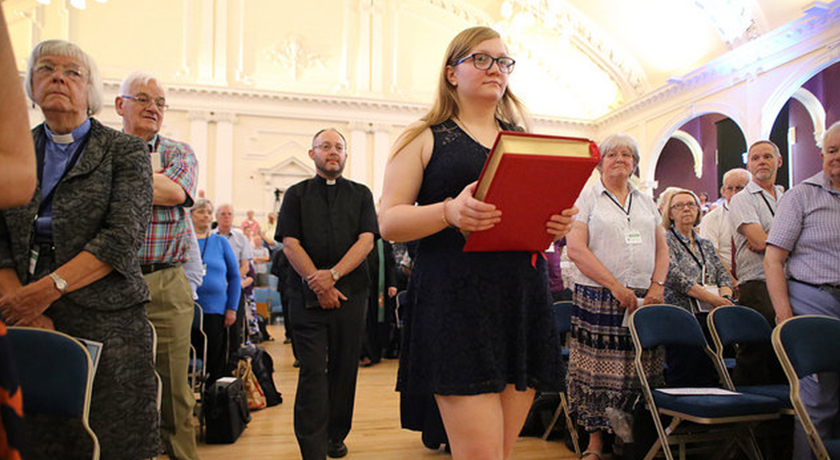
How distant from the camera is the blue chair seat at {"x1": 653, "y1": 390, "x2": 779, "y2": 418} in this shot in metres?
2.46

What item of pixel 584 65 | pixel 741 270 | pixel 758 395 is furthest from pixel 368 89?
pixel 758 395

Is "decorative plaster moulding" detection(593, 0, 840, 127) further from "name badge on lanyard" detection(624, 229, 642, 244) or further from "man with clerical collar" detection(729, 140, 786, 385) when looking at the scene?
"name badge on lanyard" detection(624, 229, 642, 244)

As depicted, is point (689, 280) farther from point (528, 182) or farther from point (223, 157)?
point (223, 157)

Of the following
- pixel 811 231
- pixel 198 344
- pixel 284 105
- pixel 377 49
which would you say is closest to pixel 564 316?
pixel 811 231

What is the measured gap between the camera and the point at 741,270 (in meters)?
3.80

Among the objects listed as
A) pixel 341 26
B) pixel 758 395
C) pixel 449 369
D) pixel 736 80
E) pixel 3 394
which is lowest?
pixel 758 395

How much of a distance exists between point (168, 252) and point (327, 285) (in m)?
0.80

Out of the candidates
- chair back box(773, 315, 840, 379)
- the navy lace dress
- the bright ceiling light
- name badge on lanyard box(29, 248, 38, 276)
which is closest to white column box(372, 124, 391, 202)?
the bright ceiling light

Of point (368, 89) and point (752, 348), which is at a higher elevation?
point (368, 89)

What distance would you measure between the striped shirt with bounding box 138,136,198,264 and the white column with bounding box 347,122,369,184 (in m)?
12.2

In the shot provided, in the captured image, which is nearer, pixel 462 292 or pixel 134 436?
pixel 462 292

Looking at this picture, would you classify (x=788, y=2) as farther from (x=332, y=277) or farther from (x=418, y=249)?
(x=418, y=249)

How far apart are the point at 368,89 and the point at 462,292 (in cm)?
1417

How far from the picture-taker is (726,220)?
4.78 m
